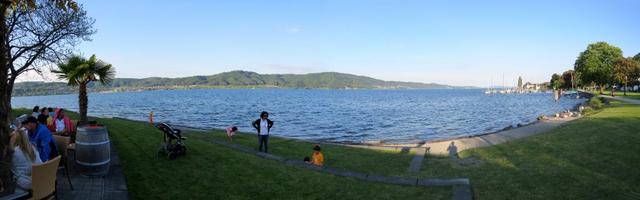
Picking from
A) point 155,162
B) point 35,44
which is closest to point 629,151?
point 155,162

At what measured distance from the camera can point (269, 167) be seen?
12.1m

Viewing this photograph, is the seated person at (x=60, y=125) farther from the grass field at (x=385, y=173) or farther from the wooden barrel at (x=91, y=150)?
the wooden barrel at (x=91, y=150)

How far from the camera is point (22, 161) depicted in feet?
21.2

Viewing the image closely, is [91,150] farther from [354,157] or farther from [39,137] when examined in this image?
[354,157]

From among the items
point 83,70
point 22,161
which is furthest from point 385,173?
point 83,70

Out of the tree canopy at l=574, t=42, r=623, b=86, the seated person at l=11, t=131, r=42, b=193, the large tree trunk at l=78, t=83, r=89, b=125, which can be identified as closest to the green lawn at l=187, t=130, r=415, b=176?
the large tree trunk at l=78, t=83, r=89, b=125

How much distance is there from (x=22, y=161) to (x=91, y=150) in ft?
6.85

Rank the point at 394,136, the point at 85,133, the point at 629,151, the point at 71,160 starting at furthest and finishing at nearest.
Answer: the point at 394,136
the point at 629,151
the point at 71,160
the point at 85,133

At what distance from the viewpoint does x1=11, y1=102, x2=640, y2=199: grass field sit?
31.6 ft

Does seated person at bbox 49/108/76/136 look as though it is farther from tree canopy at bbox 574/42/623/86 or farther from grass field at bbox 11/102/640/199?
tree canopy at bbox 574/42/623/86

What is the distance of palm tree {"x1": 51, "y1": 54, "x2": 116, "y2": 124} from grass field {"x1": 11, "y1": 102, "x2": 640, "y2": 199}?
501 centimetres

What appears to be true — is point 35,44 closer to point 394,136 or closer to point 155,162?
point 155,162

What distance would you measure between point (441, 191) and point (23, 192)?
876 cm

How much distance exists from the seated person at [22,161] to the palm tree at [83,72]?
13.6 metres
